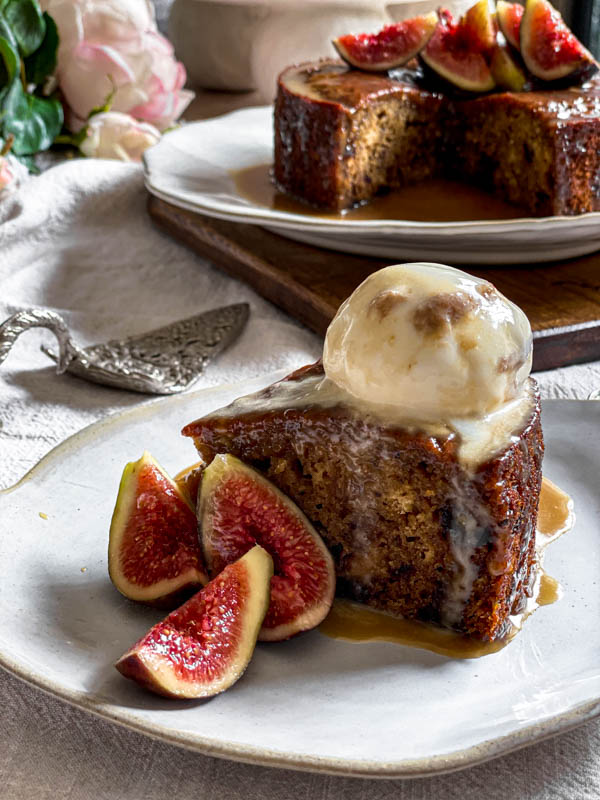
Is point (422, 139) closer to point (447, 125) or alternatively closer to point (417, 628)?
point (447, 125)

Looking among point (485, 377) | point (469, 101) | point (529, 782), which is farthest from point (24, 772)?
point (469, 101)

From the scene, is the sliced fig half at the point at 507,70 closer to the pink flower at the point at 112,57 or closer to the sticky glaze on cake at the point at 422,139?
the sticky glaze on cake at the point at 422,139

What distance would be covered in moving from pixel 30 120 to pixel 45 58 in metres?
0.24

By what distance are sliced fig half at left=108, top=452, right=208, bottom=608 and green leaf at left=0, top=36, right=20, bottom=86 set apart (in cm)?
236

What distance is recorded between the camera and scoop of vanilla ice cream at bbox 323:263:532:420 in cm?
160

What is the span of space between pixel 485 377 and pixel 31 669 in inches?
29.9

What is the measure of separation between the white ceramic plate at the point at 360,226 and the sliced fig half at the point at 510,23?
0.76m

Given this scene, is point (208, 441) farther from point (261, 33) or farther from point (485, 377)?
point (261, 33)

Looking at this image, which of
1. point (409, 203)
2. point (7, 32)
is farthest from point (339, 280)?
point (7, 32)

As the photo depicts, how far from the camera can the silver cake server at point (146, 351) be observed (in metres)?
2.42

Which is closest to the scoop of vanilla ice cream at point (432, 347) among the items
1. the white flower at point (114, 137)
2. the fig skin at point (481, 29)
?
the fig skin at point (481, 29)

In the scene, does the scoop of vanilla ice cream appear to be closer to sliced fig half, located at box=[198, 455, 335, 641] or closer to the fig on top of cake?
sliced fig half, located at box=[198, 455, 335, 641]

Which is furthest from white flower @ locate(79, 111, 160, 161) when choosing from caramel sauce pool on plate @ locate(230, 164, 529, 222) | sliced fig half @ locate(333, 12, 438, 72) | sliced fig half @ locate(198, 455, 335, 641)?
sliced fig half @ locate(198, 455, 335, 641)

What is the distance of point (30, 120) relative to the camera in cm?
394
